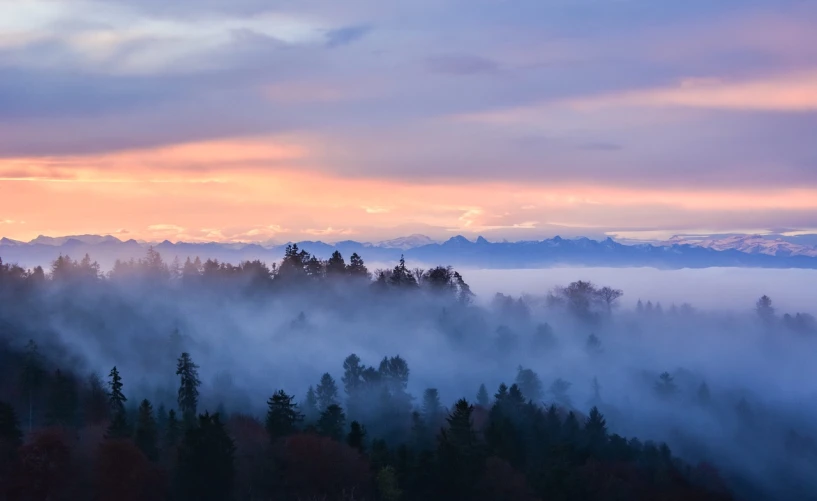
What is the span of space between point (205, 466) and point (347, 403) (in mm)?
54328

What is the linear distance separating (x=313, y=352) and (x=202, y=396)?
115 feet

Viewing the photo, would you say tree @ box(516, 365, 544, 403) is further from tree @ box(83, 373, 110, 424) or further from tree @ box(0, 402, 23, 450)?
tree @ box(0, 402, 23, 450)

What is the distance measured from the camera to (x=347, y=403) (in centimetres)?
12194

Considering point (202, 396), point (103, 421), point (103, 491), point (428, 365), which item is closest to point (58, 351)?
point (202, 396)

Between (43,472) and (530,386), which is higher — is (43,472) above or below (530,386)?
above

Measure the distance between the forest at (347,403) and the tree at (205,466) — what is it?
4.8 inches

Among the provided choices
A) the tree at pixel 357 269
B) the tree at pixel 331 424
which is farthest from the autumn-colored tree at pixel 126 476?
the tree at pixel 357 269

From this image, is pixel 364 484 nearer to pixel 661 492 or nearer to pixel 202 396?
pixel 661 492

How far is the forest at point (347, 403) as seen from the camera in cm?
7200

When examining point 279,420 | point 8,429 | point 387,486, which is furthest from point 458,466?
point 8,429

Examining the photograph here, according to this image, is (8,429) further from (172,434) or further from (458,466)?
(458,466)

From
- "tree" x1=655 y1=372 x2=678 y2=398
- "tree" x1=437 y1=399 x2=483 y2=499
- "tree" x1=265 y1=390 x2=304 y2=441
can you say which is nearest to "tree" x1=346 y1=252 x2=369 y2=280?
"tree" x1=655 y1=372 x2=678 y2=398

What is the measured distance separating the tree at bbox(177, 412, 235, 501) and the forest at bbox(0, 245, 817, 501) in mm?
123

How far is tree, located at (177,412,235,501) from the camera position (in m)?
67.6
